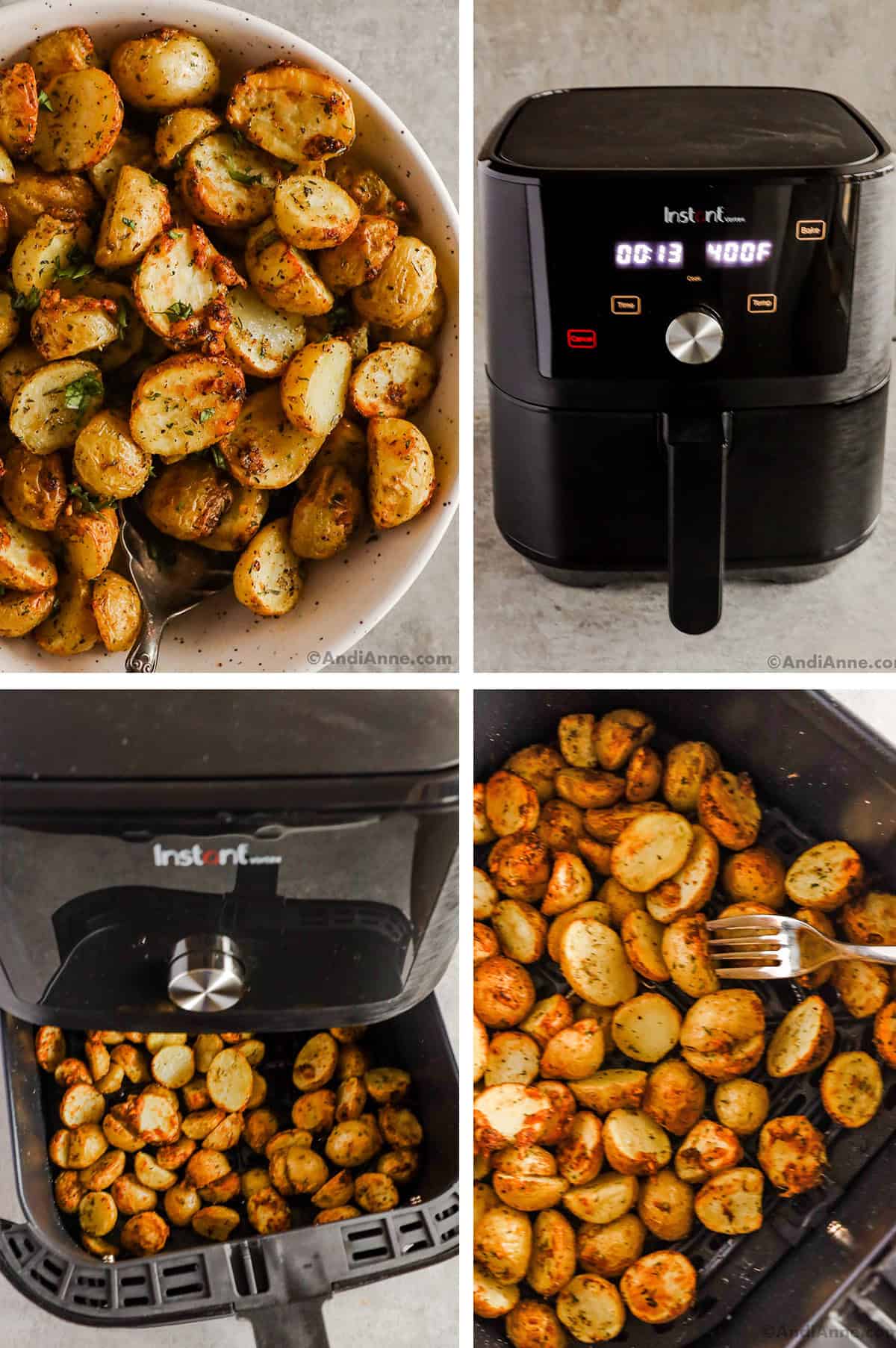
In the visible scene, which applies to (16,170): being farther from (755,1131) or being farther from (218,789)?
(755,1131)

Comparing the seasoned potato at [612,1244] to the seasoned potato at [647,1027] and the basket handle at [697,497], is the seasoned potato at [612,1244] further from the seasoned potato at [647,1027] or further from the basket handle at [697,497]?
the basket handle at [697,497]

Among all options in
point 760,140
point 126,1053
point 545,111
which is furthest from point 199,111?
point 126,1053

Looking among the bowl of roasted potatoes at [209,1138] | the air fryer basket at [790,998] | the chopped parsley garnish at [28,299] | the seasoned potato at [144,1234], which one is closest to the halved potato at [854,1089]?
the air fryer basket at [790,998]

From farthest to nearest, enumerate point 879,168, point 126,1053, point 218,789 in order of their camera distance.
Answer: point 126,1053 < point 218,789 < point 879,168

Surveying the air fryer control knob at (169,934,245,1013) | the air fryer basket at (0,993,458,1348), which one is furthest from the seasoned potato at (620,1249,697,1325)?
the air fryer control knob at (169,934,245,1013)

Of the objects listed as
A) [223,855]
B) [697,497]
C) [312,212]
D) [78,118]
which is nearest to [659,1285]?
[223,855]
